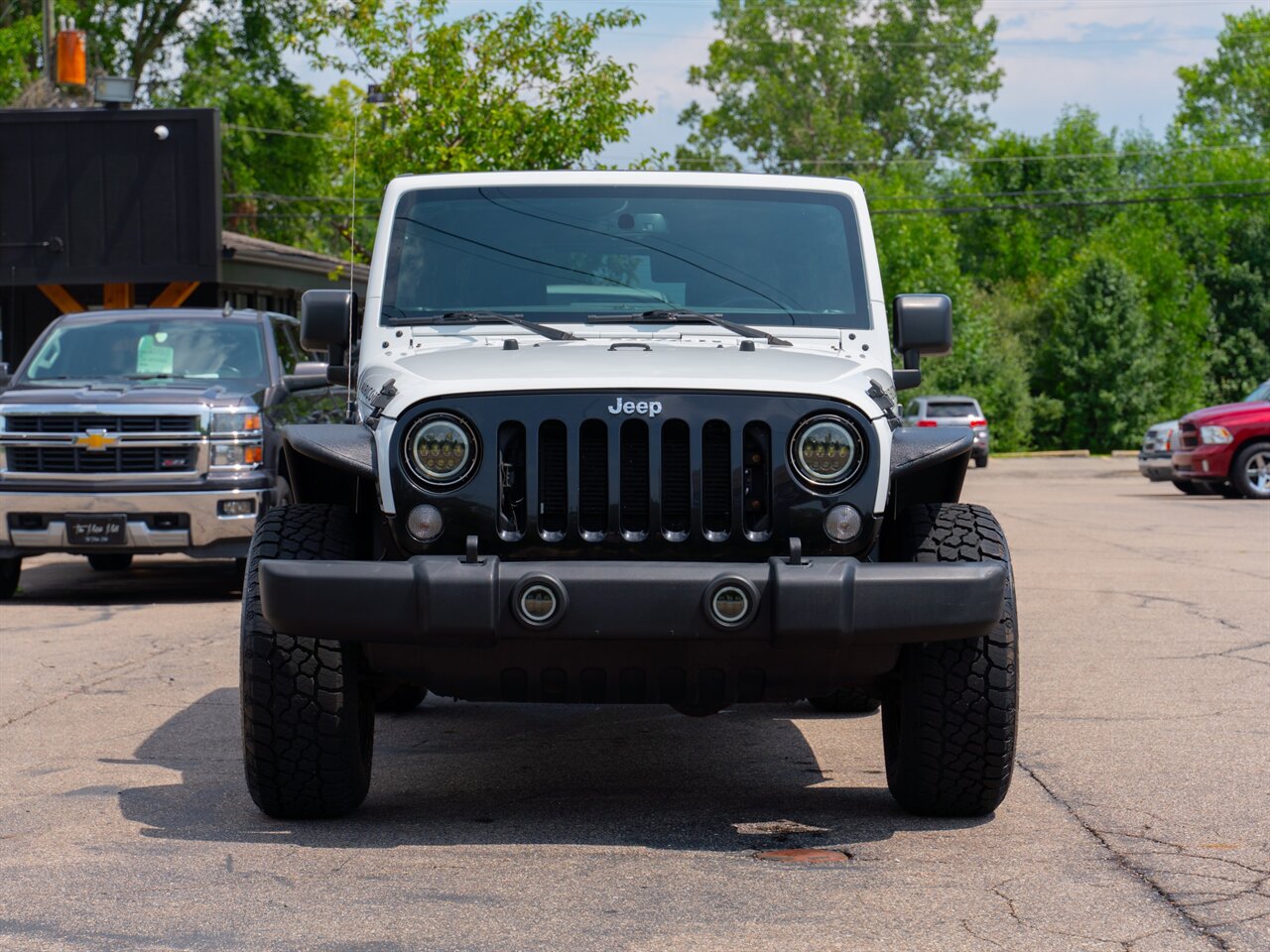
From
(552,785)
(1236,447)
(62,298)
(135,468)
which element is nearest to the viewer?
(552,785)

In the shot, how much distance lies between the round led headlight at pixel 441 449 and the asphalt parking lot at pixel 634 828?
105 cm

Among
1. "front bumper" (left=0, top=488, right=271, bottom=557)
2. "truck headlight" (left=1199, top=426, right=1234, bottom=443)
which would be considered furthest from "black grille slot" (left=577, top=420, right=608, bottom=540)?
"truck headlight" (left=1199, top=426, right=1234, bottom=443)

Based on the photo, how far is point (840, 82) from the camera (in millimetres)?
80000

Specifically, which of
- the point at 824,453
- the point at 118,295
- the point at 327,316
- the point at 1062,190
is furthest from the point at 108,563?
the point at 1062,190

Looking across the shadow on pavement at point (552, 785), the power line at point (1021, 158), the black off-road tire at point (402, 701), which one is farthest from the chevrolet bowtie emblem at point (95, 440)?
the power line at point (1021, 158)

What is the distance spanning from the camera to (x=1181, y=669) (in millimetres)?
8664

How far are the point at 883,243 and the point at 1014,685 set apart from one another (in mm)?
56222

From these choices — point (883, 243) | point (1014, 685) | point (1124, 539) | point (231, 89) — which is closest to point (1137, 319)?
point (883, 243)

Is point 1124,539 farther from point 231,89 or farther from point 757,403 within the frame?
point 231,89

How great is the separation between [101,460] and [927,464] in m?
7.50

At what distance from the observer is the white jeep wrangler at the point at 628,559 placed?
477 cm

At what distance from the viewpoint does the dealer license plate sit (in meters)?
11.4

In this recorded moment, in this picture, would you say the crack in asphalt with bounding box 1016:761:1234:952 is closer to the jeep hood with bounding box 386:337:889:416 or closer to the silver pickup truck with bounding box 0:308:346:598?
the jeep hood with bounding box 386:337:889:416

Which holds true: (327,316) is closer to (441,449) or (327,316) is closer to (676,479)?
(441,449)
